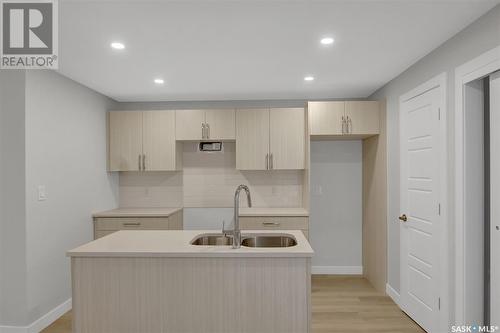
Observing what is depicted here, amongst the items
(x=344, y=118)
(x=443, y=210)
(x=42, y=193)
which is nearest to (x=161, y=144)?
(x=42, y=193)

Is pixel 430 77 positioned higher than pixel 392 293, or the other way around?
pixel 430 77

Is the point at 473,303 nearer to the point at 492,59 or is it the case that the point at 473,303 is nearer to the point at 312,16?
the point at 492,59

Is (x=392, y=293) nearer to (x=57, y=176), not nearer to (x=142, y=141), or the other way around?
(x=142, y=141)

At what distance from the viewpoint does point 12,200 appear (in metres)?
2.89

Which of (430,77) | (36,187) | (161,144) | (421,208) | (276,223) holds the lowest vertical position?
(276,223)

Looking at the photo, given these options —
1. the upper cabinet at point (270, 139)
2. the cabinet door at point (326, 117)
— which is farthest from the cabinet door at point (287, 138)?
the cabinet door at point (326, 117)

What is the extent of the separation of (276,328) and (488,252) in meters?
1.66

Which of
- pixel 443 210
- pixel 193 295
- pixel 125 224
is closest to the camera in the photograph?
pixel 193 295

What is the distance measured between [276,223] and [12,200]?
2667 millimetres

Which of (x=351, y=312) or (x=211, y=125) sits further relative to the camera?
(x=211, y=125)

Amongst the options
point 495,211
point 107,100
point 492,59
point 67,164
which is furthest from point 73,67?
point 495,211

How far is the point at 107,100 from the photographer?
4.44m

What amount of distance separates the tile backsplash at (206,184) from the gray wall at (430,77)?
1.34 meters

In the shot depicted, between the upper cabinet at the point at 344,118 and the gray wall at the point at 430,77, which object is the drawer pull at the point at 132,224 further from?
the gray wall at the point at 430,77
